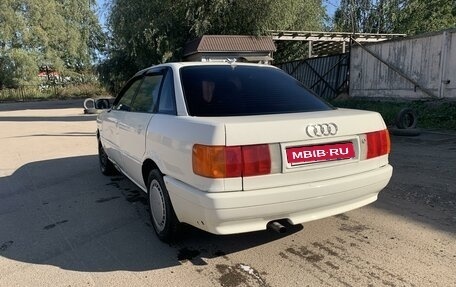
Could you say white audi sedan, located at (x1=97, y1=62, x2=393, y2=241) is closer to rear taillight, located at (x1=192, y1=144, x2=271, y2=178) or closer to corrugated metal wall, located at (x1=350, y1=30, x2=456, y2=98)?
rear taillight, located at (x1=192, y1=144, x2=271, y2=178)

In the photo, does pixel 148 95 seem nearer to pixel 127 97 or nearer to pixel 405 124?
pixel 127 97

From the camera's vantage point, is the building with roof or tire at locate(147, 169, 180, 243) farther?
the building with roof

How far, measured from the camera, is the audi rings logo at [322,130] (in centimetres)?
308

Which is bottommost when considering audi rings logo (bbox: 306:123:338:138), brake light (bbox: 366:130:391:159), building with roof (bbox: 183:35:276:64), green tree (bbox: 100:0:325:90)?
brake light (bbox: 366:130:391:159)

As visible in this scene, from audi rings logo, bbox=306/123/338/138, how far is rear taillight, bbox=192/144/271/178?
1.25ft

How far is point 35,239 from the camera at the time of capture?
13.1 ft

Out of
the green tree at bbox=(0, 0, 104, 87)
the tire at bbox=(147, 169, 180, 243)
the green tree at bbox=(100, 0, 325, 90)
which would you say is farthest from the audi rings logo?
the green tree at bbox=(0, 0, 104, 87)

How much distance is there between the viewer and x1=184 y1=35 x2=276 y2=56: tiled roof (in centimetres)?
1619

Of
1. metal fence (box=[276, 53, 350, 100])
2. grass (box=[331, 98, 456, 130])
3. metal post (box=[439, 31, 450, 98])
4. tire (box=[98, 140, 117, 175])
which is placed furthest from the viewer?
metal fence (box=[276, 53, 350, 100])

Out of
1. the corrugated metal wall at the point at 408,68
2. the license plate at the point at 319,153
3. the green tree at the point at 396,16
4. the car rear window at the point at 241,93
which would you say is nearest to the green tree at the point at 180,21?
the corrugated metal wall at the point at 408,68

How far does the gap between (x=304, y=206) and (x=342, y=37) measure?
707 inches

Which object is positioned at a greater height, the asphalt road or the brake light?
the brake light

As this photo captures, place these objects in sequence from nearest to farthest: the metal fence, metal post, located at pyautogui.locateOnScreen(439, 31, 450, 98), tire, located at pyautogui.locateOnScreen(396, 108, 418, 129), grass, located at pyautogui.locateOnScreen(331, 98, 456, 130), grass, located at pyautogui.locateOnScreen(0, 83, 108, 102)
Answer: tire, located at pyautogui.locateOnScreen(396, 108, 418, 129), grass, located at pyautogui.locateOnScreen(331, 98, 456, 130), metal post, located at pyautogui.locateOnScreen(439, 31, 450, 98), the metal fence, grass, located at pyautogui.locateOnScreen(0, 83, 108, 102)

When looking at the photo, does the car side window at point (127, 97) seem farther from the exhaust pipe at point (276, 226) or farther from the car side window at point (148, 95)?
the exhaust pipe at point (276, 226)
